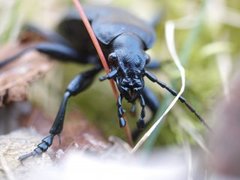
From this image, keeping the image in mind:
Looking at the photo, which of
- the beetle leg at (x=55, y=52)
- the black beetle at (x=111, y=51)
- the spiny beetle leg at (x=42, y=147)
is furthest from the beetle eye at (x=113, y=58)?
the beetle leg at (x=55, y=52)

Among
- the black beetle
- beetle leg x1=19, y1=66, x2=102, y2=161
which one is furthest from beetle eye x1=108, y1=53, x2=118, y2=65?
beetle leg x1=19, y1=66, x2=102, y2=161

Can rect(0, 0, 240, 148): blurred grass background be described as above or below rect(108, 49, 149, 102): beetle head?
below

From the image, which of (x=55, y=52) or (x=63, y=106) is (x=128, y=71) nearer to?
(x=63, y=106)

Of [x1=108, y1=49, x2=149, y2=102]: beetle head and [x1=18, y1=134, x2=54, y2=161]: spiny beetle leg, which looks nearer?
[x1=18, y1=134, x2=54, y2=161]: spiny beetle leg

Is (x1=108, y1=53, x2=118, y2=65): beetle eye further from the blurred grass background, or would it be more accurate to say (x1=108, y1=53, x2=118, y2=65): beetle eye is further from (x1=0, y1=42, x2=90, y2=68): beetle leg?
(x1=0, y1=42, x2=90, y2=68): beetle leg

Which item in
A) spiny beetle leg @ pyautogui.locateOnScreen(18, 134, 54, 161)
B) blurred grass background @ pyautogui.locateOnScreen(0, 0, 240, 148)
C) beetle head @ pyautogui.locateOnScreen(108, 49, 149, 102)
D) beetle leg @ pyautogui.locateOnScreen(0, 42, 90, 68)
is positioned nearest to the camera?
spiny beetle leg @ pyautogui.locateOnScreen(18, 134, 54, 161)

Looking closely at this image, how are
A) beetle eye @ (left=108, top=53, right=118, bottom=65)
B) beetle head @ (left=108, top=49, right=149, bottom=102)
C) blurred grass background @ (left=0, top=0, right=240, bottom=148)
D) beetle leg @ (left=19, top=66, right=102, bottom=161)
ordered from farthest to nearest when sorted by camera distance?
blurred grass background @ (left=0, top=0, right=240, bottom=148) → beetle eye @ (left=108, top=53, right=118, bottom=65) → beetle head @ (left=108, top=49, right=149, bottom=102) → beetle leg @ (left=19, top=66, right=102, bottom=161)

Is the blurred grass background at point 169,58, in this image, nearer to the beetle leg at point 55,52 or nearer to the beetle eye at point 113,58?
the beetle leg at point 55,52

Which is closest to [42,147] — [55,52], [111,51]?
[111,51]
